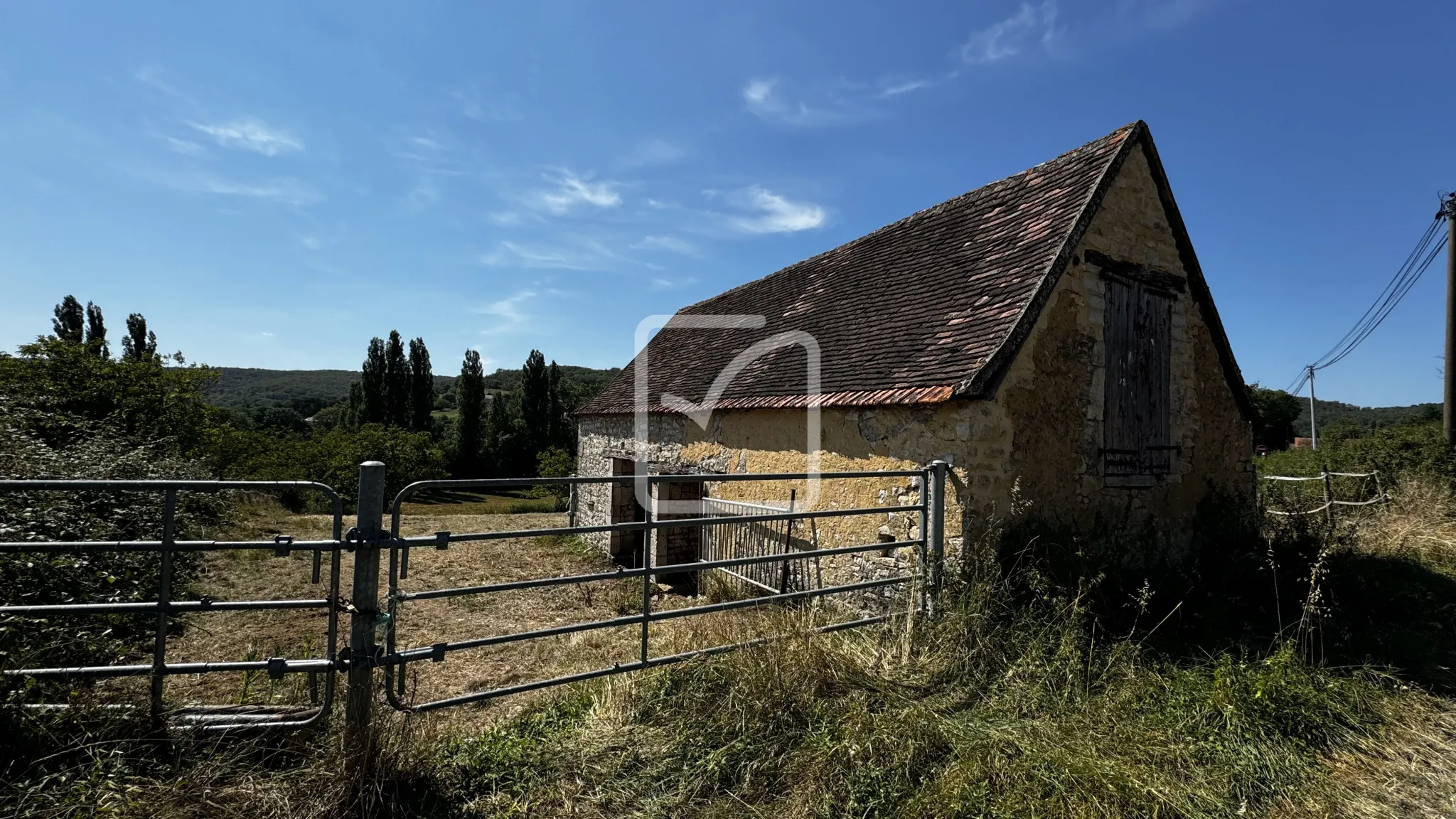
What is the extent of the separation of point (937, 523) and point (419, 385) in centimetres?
4146

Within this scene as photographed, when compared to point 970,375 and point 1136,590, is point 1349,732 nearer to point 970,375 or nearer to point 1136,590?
point 1136,590

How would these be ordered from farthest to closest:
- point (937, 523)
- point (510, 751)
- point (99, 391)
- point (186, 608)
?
point (99, 391)
point (937, 523)
point (510, 751)
point (186, 608)

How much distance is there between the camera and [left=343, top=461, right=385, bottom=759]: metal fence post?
316cm

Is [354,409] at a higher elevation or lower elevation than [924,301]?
lower

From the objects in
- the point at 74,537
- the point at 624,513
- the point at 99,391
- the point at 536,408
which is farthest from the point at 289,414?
the point at 74,537

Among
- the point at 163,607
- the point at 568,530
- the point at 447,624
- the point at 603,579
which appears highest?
the point at 568,530

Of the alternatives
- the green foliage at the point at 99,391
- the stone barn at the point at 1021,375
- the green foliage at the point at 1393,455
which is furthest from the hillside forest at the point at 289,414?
the green foliage at the point at 1393,455

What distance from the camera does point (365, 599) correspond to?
3225 millimetres

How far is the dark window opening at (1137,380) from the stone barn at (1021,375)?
0.9 inches

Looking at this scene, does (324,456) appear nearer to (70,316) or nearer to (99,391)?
(99,391)

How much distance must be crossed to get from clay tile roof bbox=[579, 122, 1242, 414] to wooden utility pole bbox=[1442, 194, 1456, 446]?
11.3 metres

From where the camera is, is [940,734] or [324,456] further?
[324,456]

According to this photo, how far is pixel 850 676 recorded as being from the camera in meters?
4.20

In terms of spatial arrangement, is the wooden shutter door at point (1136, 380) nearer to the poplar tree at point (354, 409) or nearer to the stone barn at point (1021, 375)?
the stone barn at point (1021, 375)
